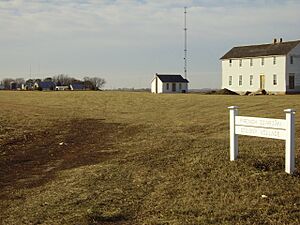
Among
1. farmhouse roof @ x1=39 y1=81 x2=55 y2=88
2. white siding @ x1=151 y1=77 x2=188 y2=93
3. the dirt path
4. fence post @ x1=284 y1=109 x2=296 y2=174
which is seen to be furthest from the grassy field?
farmhouse roof @ x1=39 y1=81 x2=55 y2=88

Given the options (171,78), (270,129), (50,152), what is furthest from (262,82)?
(270,129)

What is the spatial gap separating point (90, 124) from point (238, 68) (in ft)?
144

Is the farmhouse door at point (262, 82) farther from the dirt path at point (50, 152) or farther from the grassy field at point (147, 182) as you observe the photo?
the grassy field at point (147, 182)

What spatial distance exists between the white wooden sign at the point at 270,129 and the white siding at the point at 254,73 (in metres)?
48.4

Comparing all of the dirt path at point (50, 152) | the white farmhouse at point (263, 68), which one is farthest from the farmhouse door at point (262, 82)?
the dirt path at point (50, 152)

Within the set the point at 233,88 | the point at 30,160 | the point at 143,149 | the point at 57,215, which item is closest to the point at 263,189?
the point at 57,215

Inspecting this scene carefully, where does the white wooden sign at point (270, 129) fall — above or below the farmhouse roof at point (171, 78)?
below

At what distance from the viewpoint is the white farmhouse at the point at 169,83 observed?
269 feet

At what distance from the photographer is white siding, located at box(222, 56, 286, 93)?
57719 millimetres

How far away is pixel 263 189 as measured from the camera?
8.40 meters

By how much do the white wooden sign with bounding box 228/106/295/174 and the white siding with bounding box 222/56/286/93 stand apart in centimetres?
4843

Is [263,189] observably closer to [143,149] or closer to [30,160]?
[143,149]

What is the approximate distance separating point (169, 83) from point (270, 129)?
72.8m

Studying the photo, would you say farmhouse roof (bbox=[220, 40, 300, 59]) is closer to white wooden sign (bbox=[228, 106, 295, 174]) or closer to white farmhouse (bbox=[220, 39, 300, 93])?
white farmhouse (bbox=[220, 39, 300, 93])
